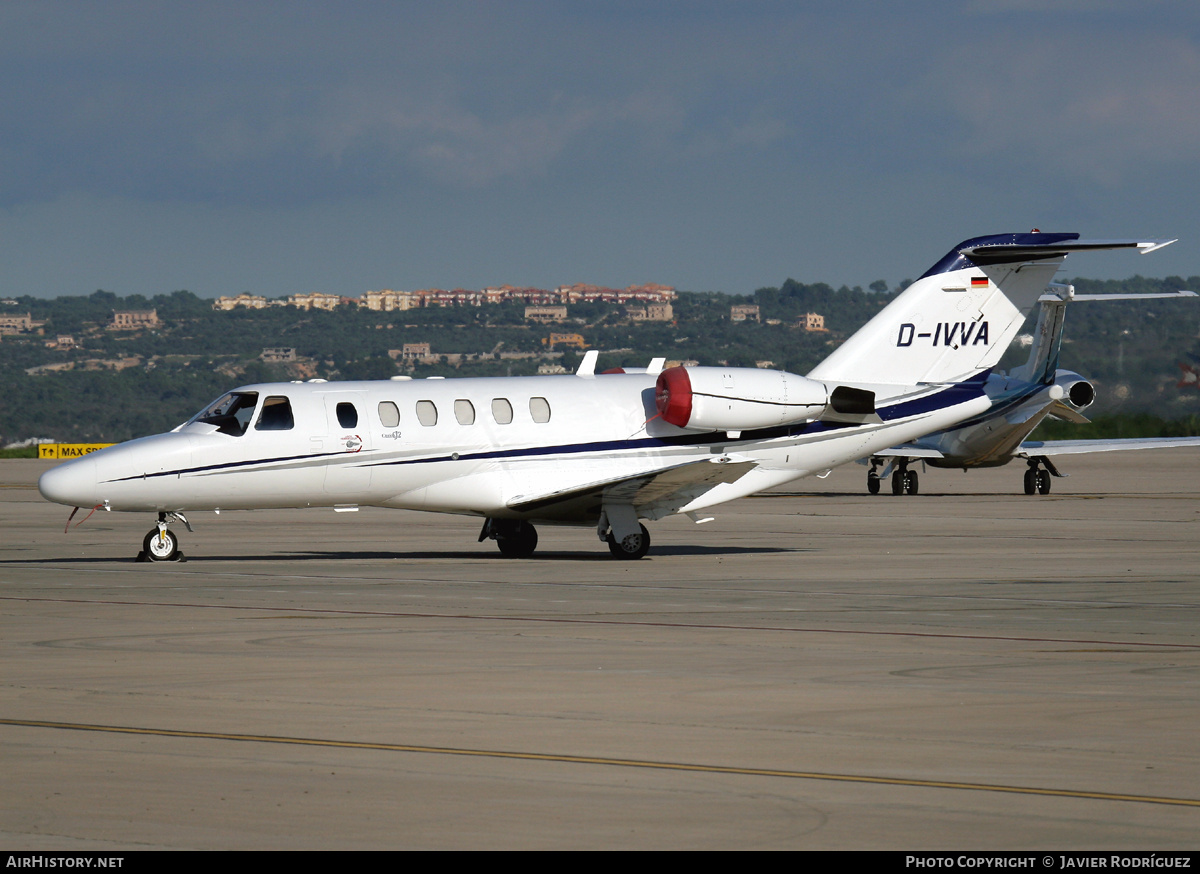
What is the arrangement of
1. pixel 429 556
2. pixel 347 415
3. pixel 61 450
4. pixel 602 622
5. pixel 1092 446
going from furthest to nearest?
pixel 61 450, pixel 1092 446, pixel 429 556, pixel 347 415, pixel 602 622

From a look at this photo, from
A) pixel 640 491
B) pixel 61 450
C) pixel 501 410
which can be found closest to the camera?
pixel 640 491

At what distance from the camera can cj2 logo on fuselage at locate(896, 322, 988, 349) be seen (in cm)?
2736

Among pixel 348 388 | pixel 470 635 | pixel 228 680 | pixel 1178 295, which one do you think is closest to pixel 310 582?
pixel 348 388

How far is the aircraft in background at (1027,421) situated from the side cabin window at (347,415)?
74.7ft

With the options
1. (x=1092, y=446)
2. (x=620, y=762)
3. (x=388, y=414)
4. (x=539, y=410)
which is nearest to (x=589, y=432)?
(x=539, y=410)

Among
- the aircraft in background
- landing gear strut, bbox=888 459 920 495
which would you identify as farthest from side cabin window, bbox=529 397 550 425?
landing gear strut, bbox=888 459 920 495

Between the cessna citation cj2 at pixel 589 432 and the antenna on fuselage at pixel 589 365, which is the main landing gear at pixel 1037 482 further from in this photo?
the antenna on fuselage at pixel 589 365

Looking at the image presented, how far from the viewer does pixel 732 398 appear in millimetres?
25484

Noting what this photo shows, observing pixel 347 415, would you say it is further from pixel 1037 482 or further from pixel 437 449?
pixel 1037 482

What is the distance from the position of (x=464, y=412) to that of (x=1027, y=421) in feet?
80.2

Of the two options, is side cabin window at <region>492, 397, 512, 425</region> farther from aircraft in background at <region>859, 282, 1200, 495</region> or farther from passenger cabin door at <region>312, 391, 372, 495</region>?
aircraft in background at <region>859, 282, 1200, 495</region>

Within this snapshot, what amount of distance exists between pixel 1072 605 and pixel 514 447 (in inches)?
399

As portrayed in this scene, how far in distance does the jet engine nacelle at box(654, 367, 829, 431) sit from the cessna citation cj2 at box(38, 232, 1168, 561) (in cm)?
3

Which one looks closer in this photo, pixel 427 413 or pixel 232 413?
pixel 232 413
